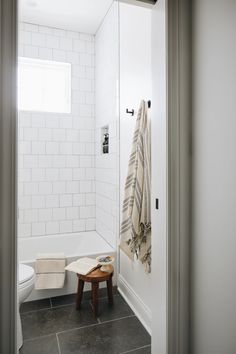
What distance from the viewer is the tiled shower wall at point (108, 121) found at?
2.66m

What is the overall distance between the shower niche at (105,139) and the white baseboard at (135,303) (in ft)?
4.89

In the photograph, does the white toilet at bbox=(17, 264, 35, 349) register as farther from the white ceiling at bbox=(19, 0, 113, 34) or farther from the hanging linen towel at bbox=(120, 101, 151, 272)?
the white ceiling at bbox=(19, 0, 113, 34)

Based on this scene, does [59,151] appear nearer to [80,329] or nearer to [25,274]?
[25,274]

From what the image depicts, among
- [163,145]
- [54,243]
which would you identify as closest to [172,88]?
[163,145]

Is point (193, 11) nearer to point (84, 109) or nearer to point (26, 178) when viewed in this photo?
point (84, 109)

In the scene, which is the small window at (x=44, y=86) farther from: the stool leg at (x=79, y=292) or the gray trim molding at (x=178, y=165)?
the gray trim molding at (x=178, y=165)

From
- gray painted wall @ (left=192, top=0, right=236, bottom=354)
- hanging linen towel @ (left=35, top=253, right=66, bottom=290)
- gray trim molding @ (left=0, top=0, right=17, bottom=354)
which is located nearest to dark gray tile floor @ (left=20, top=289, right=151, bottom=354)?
hanging linen towel @ (left=35, top=253, right=66, bottom=290)

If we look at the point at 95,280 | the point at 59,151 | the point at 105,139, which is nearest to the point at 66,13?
the point at 105,139

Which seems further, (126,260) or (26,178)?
(26,178)

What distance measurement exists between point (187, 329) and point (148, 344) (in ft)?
2.11

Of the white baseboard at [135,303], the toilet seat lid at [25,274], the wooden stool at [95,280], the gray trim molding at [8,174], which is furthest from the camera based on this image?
the wooden stool at [95,280]

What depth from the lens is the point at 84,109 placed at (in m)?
3.42

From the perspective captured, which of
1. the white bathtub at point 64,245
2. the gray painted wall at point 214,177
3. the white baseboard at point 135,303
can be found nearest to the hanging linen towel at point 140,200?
the white baseboard at point 135,303

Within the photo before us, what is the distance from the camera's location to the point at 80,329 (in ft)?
6.28
